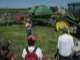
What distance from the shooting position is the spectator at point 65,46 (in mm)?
10658

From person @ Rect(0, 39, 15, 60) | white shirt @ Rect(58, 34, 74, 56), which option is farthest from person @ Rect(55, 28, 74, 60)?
person @ Rect(0, 39, 15, 60)

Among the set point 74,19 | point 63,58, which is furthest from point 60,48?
point 74,19

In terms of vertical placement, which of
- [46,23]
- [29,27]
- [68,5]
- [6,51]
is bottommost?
[46,23]

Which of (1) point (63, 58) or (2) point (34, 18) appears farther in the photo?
(2) point (34, 18)

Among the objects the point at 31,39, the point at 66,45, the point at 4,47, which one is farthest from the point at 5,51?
the point at 66,45

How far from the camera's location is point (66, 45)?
35.0 ft

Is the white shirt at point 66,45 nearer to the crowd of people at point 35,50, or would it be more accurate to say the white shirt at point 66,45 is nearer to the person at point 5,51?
the crowd of people at point 35,50

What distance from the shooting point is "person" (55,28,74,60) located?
10.7 meters

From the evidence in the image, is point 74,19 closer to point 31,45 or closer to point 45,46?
point 45,46

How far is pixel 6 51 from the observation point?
263 inches

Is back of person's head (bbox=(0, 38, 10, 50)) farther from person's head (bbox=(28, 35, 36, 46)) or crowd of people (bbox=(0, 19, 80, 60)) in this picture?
person's head (bbox=(28, 35, 36, 46))

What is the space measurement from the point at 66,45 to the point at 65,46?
0.08 meters

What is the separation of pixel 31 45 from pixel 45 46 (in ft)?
33.1

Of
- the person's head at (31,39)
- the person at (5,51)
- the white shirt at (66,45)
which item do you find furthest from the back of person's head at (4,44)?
the white shirt at (66,45)
